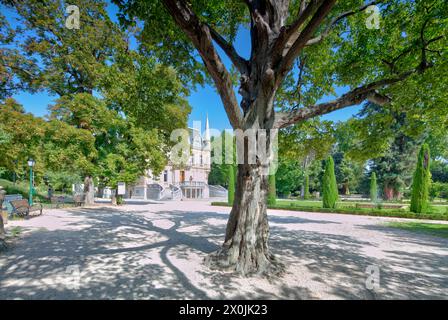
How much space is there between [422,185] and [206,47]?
18.7 meters

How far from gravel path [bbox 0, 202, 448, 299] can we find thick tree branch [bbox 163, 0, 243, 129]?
3545mm

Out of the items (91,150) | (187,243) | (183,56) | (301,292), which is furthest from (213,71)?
(91,150)

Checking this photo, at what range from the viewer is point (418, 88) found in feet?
21.1

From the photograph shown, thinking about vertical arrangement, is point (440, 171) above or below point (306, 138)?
below

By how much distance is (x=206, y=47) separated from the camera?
4363 millimetres

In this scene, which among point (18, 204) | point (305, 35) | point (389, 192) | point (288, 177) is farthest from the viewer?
point (288, 177)

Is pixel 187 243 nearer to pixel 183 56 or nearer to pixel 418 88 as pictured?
pixel 183 56

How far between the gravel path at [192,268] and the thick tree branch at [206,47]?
354 centimetres

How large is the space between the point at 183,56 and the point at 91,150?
46.8ft

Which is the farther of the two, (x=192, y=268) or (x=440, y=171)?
(x=440, y=171)

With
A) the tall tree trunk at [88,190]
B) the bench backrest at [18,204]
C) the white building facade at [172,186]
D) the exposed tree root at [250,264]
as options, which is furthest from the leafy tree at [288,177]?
the exposed tree root at [250,264]

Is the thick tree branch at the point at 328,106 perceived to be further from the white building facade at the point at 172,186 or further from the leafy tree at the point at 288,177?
the leafy tree at the point at 288,177

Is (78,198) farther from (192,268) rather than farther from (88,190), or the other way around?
(192,268)

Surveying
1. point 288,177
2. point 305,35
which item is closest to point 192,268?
point 305,35
